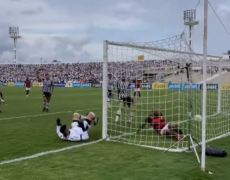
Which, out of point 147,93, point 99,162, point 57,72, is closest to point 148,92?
point 147,93

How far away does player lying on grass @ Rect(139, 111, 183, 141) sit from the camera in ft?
50.9

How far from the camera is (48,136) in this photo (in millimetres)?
16328

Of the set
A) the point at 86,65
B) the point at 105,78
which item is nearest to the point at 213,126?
the point at 105,78

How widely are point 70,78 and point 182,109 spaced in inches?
3263

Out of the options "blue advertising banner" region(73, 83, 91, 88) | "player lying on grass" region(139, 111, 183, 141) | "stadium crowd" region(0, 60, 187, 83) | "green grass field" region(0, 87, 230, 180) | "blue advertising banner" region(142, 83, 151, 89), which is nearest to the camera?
"green grass field" region(0, 87, 230, 180)

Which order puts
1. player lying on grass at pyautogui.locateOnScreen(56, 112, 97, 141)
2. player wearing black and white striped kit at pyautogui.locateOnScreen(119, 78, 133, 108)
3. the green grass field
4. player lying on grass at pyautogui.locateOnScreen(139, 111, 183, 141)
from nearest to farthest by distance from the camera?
the green grass field < player lying on grass at pyautogui.locateOnScreen(56, 112, 97, 141) < player lying on grass at pyautogui.locateOnScreen(139, 111, 183, 141) < player wearing black and white striped kit at pyautogui.locateOnScreen(119, 78, 133, 108)

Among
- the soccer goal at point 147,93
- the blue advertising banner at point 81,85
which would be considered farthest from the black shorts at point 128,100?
the blue advertising banner at point 81,85

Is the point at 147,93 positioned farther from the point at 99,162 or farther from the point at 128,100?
the point at 99,162

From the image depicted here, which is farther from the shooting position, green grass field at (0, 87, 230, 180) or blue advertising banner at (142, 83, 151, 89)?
blue advertising banner at (142, 83, 151, 89)

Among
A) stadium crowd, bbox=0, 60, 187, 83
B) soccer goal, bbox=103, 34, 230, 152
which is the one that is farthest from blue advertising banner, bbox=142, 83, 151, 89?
stadium crowd, bbox=0, 60, 187, 83

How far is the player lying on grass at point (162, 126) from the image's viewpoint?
15.5 meters

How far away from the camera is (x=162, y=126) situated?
53.2ft

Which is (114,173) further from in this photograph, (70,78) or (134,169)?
(70,78)

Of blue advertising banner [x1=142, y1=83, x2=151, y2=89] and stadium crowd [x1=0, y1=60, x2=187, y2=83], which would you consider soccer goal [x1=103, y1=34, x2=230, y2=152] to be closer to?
blue advertising banner [x1=142, y1=83, x2=151, y2=89]
